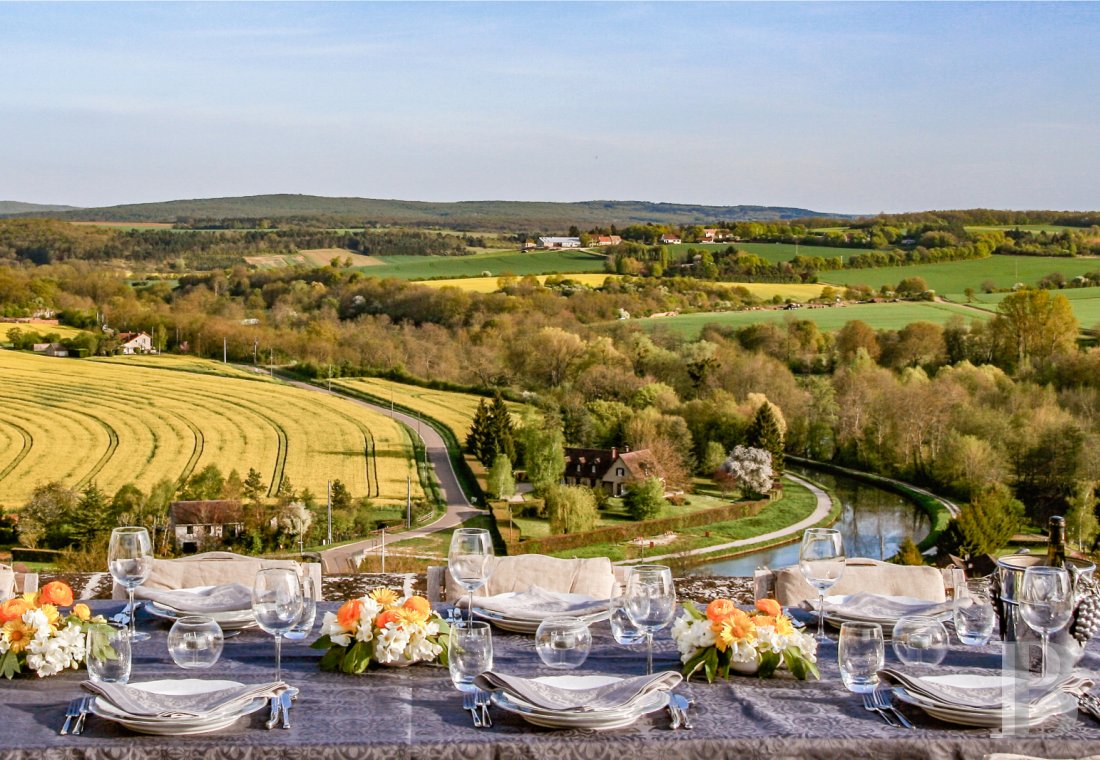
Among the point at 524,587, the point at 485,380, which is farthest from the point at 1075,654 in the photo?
the point at 485,380

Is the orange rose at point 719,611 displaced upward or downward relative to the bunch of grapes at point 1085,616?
upward

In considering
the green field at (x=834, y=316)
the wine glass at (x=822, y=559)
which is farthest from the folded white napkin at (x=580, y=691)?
the green field at (x=834, y=316)

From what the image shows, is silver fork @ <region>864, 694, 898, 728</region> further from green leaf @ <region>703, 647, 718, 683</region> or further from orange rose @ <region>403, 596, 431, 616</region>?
orange rose @ <region>403, 596, 431, 616</region>

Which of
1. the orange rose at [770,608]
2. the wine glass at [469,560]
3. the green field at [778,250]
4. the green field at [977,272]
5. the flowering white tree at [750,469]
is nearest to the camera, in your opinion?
the orange rose at [770,608]

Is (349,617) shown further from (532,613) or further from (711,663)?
(711,663)

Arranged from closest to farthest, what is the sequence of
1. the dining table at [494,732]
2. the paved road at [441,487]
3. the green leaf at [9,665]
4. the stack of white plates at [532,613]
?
1. the dining table at [494,732]
2. the green leaf at [9,665]
3. the stack of white plates at [532,613]
4. the paved road at [441,487]

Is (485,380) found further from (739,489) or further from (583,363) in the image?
(739,489)

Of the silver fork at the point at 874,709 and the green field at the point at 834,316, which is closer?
the silver fork at the point at 874,709

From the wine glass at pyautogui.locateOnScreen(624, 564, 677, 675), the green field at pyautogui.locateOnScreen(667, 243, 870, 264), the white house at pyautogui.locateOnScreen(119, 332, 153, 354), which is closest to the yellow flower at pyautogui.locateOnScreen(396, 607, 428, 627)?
the wine glass at pyautogui.locateOnScreen(624, 564, 677, 675)

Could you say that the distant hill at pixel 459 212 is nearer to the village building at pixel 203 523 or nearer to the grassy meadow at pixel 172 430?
the grassy meadow at pixel 172 430
